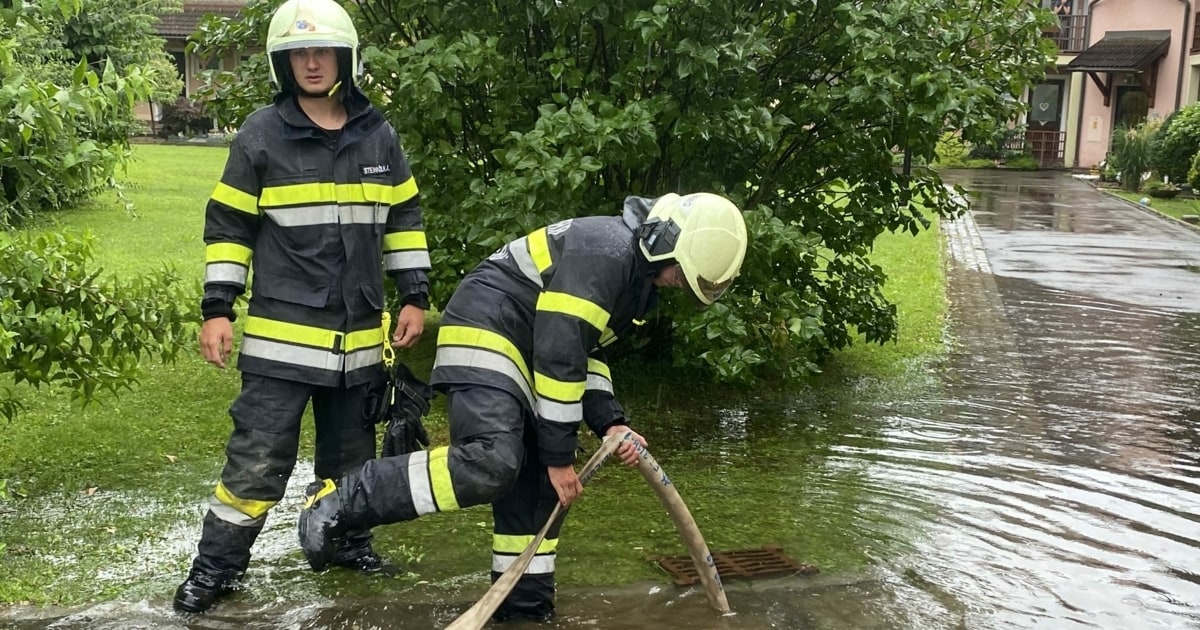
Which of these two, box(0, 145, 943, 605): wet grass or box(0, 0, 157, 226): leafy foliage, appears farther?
box(0, 145, 943, 605): wet grass

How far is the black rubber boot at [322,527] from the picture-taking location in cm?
366

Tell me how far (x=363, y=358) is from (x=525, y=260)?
67 cm

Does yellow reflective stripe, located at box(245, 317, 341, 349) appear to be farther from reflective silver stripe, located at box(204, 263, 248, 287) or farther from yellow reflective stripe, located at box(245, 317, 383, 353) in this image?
A: reflective silver stripe, located at box(204, 263, 248, 287)

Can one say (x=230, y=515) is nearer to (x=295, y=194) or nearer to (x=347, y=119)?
(x=295, y=194)

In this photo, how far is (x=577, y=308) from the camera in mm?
3459

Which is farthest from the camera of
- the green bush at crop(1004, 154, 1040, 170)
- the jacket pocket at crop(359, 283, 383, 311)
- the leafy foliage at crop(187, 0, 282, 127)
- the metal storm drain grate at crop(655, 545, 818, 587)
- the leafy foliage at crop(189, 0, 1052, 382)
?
→ the green bush at crop(1004, 154, 1040, 170)

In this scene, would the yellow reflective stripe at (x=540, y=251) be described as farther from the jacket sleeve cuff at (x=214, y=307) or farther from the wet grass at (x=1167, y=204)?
the wet grass at (x=1167, y=204)

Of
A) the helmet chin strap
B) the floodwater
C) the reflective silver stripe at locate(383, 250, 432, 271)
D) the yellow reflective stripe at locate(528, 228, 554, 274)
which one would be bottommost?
the floodwater

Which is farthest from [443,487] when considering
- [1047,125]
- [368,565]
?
[1047,125]

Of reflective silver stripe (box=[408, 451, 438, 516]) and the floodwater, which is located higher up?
reflective silver stripe (box=[408, 451, 438, 516])

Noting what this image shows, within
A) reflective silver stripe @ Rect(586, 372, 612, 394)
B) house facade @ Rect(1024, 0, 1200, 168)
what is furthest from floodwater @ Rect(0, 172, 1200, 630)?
house facade @ Rect(1024, 0, 1200, 168)

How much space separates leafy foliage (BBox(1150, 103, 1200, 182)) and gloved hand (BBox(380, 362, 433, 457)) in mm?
23563

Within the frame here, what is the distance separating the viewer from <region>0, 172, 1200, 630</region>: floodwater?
3.98m

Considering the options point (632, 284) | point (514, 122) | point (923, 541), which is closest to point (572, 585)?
point (632, 284)
